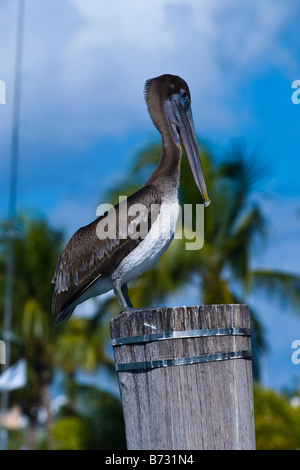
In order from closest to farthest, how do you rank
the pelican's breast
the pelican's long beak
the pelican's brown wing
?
1. the pelican's breast
2. the pelican's brown wing
3. the pelican's long beak

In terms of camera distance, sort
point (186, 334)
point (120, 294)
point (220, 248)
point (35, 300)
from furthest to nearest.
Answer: point (35, 300)
point (220, 248)
point (120, 294)
point (186, 334)

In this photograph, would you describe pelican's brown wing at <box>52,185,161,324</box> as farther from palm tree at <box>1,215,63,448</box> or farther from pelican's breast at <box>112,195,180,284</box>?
palm tree at <box>1,215,63,448</box>

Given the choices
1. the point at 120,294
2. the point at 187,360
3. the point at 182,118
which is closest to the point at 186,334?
the point at 187,360

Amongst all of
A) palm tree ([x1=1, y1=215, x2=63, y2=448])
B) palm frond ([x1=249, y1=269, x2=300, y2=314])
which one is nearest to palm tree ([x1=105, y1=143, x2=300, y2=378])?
palm frond ([x1=249, y1=269, x2=300, y2=314])

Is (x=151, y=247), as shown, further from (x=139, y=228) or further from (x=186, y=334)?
(x=186, y=334)

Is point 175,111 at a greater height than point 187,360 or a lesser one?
greater

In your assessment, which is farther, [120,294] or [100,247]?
[100,247]

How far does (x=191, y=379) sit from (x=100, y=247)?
2328 millimetres

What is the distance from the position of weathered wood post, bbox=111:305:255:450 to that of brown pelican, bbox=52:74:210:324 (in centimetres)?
170

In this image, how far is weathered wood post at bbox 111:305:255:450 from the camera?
388 cm

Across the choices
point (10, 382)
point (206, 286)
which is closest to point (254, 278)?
point (206, 286)

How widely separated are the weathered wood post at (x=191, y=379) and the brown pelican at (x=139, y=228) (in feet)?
5.57

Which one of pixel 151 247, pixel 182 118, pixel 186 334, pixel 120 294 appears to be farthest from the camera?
pixel 182 118

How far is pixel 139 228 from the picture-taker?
5.90m
